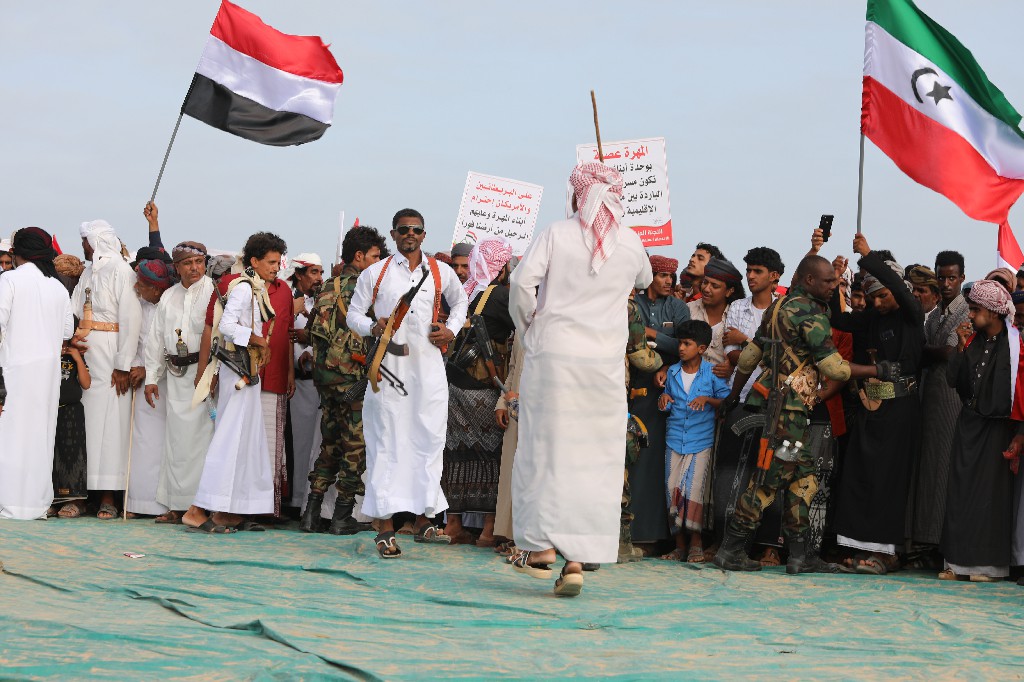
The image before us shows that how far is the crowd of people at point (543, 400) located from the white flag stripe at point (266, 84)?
4.97 feet

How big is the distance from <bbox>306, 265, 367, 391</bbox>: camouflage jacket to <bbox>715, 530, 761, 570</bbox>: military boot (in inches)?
115

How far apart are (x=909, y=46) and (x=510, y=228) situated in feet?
14.2

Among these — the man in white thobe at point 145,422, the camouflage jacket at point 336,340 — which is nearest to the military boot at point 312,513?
the camouflage jacket at point 336,340

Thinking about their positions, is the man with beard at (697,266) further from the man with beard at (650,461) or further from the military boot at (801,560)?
the military boot at (801,560)

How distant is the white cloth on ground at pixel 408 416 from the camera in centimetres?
811

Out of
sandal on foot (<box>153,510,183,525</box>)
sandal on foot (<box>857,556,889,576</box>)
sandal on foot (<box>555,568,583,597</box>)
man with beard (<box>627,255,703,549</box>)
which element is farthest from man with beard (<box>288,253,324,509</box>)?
sandal on foot (<box>857,556,889,576</box>)

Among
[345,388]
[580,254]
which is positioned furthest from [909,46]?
[345,388]

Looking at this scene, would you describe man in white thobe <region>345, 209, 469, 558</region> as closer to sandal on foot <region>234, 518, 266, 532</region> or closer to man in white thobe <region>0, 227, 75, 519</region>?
sandal on foot <region>234, 518, 266, 532</region>

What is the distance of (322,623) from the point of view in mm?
5508

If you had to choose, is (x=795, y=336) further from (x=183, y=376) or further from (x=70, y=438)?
(x=70, y=438)

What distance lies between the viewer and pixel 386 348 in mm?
8078

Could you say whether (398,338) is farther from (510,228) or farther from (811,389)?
(510,228)

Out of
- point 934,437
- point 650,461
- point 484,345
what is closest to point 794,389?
point 934,437

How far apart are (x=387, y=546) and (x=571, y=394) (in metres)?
1.85
